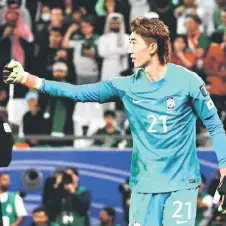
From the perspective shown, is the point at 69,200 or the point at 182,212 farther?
the point at 69,200

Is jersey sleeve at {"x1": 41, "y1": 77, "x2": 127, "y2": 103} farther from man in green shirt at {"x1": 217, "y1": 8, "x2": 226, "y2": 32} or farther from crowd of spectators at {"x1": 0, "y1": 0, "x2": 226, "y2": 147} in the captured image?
man in green shirt at {"x1": 217, "y1": 8, "x2": 226, "y2": 32}

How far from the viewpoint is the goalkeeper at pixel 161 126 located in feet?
24.6

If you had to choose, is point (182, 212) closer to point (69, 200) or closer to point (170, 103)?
point (170, 103)

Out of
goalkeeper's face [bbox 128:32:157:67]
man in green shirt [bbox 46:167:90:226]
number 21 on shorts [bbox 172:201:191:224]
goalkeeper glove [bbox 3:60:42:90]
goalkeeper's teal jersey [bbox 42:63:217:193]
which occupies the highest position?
goalkeeper's face [bbox 128:32:157:67]

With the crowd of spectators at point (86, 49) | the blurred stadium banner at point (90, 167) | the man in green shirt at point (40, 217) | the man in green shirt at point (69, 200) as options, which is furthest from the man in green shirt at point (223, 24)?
the man in green shirt at point (40, 217)

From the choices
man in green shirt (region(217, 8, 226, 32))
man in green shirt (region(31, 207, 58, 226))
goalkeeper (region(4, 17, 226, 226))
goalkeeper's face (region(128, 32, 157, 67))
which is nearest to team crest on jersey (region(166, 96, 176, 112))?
goalkeeper (region(4, 17, 226, 226))

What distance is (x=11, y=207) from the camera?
1361 centimetres

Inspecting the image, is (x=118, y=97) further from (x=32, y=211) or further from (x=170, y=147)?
(x=32, y=211)

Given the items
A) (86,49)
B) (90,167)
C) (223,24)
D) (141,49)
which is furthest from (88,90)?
(223,24)

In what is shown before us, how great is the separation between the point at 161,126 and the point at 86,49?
799 cm

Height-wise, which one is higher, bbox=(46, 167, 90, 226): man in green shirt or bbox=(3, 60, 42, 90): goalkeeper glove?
bbox=(3, 60, 42, 90): goalkeeper glove

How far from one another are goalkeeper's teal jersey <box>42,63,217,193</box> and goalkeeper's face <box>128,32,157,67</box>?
0.17 meters

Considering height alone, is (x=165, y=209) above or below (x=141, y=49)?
below

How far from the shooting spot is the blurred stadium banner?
14.1 m
